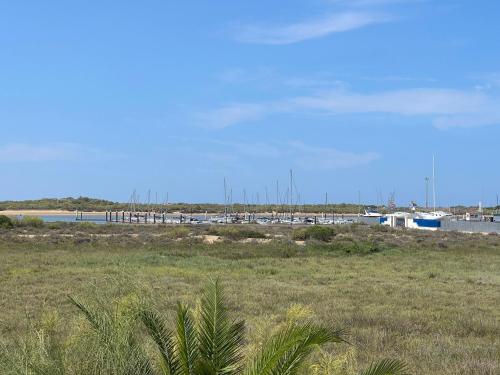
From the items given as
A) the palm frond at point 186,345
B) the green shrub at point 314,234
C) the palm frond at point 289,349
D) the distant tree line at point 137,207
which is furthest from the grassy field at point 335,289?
the distant tree line at point 137,207

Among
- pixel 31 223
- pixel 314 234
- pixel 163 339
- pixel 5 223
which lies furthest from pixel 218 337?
pixel 31 223

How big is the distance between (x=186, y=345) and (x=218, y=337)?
0.23m

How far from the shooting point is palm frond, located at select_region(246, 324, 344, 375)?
4035 mm

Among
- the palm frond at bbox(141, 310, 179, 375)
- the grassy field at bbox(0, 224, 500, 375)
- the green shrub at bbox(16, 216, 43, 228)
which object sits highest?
the palm frond at bbox(141, 310, 179, 375)

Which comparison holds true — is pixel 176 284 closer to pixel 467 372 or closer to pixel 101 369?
pixel 467 372

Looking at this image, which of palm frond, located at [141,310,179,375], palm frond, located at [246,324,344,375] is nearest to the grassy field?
palm frond, located at [141,310,179,375]

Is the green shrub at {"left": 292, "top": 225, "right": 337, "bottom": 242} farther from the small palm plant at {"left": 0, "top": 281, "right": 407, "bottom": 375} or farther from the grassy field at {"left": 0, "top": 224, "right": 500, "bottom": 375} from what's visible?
the small palm plant at {"left": 0, "top": 281, "right": 407, "bottom": 375}

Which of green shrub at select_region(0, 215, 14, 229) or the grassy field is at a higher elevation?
green shrub at select_region(0, 215, 14, 229)

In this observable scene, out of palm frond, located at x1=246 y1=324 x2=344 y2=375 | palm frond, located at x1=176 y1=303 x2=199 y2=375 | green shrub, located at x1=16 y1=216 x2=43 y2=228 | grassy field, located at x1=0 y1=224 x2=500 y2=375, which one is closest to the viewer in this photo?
palm frond, located at x1=246 y1=324 x2=344 y2=375

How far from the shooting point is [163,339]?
15.6 feet

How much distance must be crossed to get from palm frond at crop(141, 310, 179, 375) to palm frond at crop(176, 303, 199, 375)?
0.08m

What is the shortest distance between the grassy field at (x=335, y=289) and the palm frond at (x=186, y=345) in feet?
1.47

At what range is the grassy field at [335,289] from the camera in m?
9.10

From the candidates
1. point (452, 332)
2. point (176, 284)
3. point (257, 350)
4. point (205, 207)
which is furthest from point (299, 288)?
point (205, 207)
